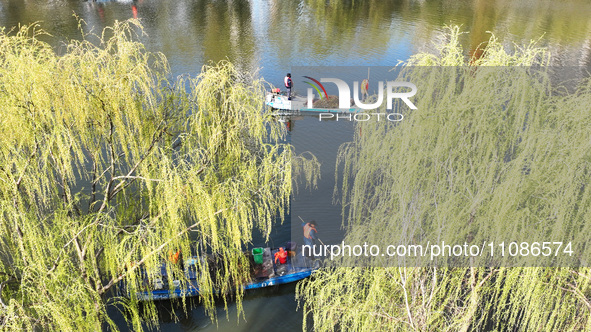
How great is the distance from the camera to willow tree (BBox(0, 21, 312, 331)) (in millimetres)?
5387

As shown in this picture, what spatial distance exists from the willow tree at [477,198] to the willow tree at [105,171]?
1.62 meters

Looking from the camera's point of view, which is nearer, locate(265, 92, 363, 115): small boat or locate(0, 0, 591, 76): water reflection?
locate(265, 92, 363, 115): small boat

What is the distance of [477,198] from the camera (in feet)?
18.4

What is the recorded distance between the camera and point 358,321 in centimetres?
605

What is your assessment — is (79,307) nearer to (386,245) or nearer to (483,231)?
(386,245)

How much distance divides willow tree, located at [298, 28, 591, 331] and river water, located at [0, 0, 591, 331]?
22.2ft

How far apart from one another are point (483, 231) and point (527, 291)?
880 millimetres

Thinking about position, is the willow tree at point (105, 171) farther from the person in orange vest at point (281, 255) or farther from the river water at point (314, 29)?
the river water at point (314, 29)

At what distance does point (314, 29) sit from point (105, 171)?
24027mm

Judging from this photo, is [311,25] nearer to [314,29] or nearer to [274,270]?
[314,29]

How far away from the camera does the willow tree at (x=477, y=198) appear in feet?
17.6

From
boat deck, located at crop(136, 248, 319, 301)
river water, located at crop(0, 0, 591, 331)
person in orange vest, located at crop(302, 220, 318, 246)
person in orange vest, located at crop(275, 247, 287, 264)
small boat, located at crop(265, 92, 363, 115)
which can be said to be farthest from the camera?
river water, located at crop(0, 0, 591, 331)

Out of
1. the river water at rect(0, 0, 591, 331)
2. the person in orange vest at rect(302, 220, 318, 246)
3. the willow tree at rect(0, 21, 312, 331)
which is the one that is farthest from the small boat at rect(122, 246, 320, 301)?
the willow tree at rect(0, 21, 312, 331)

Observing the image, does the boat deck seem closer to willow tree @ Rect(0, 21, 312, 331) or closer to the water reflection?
willow tree @ Rect(0, 21, 312, 331)
